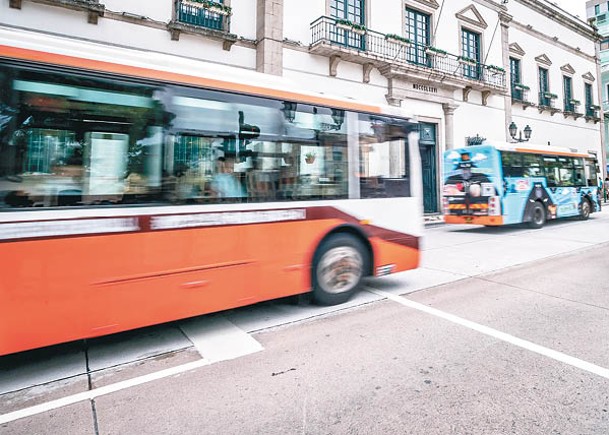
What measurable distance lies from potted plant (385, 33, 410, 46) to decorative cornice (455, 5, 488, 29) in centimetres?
509

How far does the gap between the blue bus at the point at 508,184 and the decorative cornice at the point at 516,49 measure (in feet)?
33.4

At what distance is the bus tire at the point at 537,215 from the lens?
44.7 feet

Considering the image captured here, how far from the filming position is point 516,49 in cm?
2252

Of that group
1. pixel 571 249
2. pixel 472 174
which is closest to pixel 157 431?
pixel 571 249

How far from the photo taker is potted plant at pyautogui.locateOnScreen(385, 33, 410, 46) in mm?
15953

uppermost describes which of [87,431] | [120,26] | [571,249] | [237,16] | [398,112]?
[237,16]

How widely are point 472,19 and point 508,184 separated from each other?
12.3 meters

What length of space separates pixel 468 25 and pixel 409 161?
18342mm

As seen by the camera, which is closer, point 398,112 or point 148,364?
point 148,364

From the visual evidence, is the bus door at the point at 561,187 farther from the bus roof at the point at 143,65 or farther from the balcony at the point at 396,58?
the bus roof at the point at 143,65

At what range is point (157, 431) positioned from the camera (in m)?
2.48

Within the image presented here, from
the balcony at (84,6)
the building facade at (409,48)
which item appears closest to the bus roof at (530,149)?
the building facade at (409,48)

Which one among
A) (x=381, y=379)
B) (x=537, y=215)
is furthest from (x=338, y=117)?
(x=537, y=215)

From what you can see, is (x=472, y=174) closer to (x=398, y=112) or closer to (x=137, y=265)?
(x=398, y=112)
